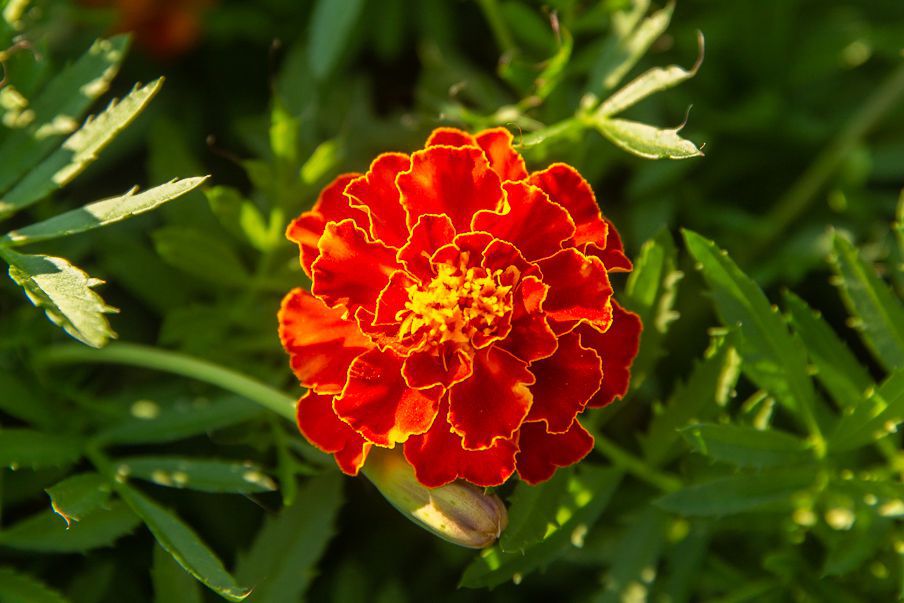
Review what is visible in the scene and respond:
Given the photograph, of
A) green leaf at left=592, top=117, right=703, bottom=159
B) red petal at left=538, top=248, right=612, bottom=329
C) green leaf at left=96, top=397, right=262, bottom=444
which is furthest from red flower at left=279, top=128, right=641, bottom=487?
green leaf at left=96, top=397, right=262, bottom=444

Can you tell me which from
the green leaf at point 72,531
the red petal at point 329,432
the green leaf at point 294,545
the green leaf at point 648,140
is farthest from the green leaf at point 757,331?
the green leaf at point 72,531

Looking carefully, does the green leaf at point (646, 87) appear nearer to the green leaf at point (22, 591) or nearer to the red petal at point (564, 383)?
the red petal at point (564, 383)

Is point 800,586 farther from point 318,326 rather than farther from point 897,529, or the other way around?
point 318,326

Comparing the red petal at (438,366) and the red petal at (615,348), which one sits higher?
the red petal at (438,366)

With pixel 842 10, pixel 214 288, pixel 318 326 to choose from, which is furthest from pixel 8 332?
pixel 842 10

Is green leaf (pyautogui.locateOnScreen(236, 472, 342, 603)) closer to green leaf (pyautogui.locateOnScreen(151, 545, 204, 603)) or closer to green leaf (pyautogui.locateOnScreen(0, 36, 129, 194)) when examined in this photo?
green leaf (pyautogui.locateOnScreen(151, 545, 204, 603))

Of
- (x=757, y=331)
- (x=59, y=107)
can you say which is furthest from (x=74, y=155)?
(x=757, y=331)
